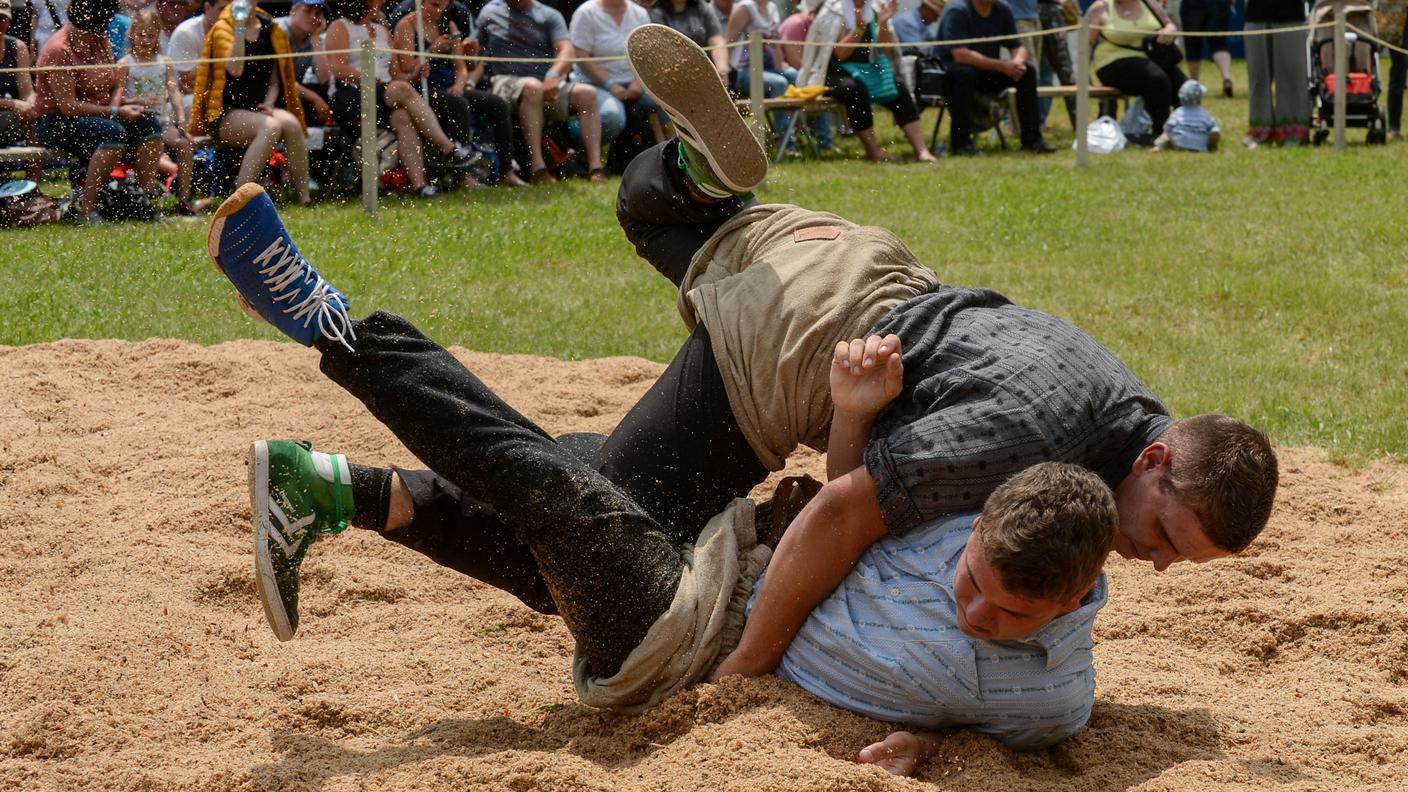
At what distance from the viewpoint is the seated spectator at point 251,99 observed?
9508 millimetres

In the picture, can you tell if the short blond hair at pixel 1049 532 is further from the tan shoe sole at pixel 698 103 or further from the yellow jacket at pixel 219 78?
the yellow jacket at pixel 219 78

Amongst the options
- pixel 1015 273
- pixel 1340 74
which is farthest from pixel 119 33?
pixel 1340 74

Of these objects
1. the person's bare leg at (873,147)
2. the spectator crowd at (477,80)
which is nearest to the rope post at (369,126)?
the spectator crowd at (477,80)

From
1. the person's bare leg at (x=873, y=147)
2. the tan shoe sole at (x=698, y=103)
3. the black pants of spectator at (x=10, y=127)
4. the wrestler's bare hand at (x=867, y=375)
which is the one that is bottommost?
the person's bare leg at (x=873, y=147)

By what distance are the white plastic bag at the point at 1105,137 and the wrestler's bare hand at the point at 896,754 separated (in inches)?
471

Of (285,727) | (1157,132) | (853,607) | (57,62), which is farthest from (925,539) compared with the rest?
(1157,132)

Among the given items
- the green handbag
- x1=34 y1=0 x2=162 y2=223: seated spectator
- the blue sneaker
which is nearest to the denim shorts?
x1=34 y1=0 x2=162 y2=223: seated spectator

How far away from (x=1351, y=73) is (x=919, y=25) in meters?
3.85

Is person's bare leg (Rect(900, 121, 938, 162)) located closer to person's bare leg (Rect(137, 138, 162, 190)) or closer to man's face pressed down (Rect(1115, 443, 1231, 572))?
person's bare leg (Rect(137, 138, 162, 190))

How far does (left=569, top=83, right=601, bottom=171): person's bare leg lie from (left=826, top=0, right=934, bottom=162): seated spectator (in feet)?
8.38

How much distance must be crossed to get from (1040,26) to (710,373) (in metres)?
13.3

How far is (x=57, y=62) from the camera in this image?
8.97m

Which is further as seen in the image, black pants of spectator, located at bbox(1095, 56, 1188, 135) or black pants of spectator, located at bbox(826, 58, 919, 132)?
black pants of spectator, located at bbox(1095, 56, 1188, 135)

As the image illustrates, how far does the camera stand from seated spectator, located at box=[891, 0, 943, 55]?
14312 mm
